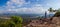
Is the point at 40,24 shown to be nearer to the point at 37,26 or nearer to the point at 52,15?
the point at 37,26

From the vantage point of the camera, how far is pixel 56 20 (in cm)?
669

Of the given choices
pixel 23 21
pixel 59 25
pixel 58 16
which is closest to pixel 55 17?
pixel 58 16

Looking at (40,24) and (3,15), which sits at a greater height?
(3,15)

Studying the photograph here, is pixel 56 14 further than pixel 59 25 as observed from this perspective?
Yes

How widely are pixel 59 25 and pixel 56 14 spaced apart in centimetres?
80

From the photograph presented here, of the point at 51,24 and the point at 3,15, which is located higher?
the point at 3,15

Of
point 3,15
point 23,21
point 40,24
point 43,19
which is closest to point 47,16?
point 43,19

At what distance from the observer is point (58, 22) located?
21.5 feet

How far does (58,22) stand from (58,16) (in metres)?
0.45

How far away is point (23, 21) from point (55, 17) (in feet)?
4.55

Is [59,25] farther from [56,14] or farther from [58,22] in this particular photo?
[56,14]

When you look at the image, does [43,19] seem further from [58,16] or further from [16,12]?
[16,12]

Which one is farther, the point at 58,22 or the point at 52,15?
the point at 52,15

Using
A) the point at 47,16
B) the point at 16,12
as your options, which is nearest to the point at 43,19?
the point at 47,16
